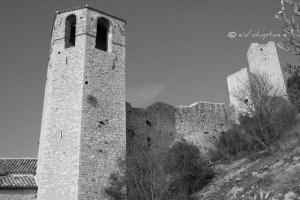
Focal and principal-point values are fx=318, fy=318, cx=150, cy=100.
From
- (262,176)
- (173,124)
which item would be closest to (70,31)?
(173,124)

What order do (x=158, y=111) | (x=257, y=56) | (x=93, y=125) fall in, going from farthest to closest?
(x=257, y=56), (x=158, y=111), (x=93, y=125)

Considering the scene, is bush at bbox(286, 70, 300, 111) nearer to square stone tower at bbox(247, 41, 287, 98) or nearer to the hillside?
square stone tower at bbox(247, 41, 287, 98)

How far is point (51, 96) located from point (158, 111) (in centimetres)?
652

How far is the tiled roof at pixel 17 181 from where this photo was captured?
41.2 ft

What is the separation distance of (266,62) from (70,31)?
15092mm

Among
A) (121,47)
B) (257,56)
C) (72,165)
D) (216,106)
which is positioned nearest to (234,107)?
(216,106)

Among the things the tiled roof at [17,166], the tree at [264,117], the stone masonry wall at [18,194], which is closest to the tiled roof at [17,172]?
the tiled roof at [17,166]

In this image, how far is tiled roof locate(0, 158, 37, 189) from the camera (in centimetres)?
1267

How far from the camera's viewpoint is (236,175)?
12.2 m

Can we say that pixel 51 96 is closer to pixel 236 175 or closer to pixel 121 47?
pixel 121 47

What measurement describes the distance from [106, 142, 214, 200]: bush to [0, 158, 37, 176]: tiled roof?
4.06 meters

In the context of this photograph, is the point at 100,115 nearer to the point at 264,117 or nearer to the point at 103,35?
the point at 103,35

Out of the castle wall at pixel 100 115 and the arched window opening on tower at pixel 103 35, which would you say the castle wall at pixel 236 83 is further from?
the arched window opening on tower at pixel 103 35

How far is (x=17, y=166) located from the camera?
14.2 meters
